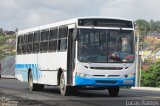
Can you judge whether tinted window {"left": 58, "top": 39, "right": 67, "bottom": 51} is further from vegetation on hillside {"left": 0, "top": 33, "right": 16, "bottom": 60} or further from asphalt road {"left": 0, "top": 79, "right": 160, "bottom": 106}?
vegetation on hillside {"left": 0, "top": 33, "right": 16, "bottom": 60}

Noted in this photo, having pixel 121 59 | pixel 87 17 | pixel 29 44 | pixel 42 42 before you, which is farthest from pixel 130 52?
pixel 29 44

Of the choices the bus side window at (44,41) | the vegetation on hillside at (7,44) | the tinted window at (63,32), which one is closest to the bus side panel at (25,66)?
the bus side window at (44,41)

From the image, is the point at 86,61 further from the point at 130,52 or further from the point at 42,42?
the point at 42,42

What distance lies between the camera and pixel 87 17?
73.4 feet

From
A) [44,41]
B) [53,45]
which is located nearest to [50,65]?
[53,45]

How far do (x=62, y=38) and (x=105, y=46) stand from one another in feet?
7.95

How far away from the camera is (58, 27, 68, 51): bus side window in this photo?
23.3 metres

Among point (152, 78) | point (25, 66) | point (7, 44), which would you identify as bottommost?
point (152, 78)

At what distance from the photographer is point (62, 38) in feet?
77.7

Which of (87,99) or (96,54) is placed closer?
(87,99)

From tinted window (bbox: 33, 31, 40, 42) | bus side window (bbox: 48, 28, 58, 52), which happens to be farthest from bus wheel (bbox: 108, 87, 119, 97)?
tinted window (bbox: 33, 31, 40, 42)

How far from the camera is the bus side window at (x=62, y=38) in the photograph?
76.3ft

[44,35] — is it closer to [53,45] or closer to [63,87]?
[53,45]

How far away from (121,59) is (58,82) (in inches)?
135
